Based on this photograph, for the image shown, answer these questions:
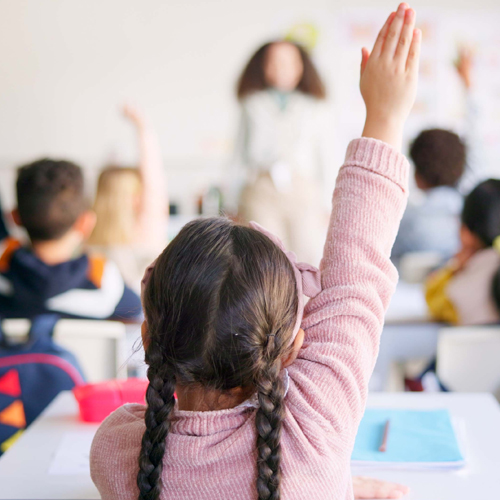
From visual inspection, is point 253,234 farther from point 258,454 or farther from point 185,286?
point 258,454

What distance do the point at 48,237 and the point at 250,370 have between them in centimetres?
127

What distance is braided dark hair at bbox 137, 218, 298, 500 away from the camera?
1.87 ft

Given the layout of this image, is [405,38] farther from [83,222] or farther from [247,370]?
[83,222]

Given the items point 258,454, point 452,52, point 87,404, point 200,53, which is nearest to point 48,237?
point 87,404

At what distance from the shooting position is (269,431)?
1.85 feet

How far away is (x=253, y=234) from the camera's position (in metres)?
0.62

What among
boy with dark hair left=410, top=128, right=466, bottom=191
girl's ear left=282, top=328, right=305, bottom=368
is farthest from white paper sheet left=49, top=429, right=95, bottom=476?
boy with dark hair left=410, top=128, right=466, bottom=191

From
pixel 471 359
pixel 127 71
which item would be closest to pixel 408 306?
pixel 471 359

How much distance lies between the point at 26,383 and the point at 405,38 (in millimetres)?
912

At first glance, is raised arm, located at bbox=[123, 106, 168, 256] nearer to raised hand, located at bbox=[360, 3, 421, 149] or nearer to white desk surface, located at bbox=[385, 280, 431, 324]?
white desk surface, located at bbox=[385, 280, 431, 324]

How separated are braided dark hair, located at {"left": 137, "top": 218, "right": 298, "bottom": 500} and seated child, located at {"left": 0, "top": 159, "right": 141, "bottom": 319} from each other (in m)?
0.92

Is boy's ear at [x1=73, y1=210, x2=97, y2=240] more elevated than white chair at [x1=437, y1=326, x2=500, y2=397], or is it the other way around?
boy's ear at [x1=73, y1=210, x2=97, y2=240]

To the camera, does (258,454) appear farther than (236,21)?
No

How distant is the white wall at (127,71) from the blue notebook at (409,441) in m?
3.49
